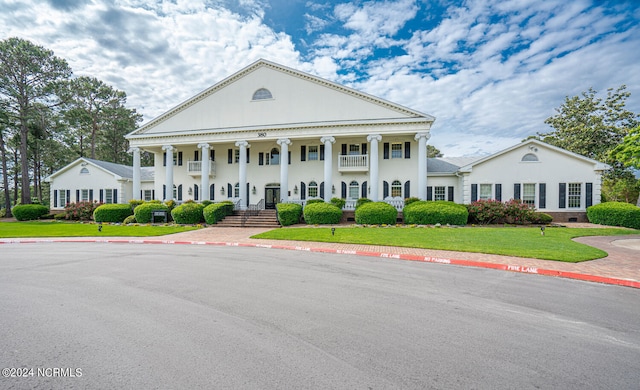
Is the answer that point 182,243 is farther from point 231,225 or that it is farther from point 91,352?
point 91,352

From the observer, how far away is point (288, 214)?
66.8ft

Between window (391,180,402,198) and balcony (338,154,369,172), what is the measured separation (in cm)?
269

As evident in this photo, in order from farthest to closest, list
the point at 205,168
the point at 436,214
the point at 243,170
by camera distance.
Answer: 1. the point at 205,168
2. the point at 243,170
3. the point at 436,214

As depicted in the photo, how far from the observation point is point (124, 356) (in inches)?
133

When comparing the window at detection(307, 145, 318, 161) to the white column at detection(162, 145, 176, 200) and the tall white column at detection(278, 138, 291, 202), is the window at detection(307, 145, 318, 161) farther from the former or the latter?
the white column at detection(162, 145, 176, 200)

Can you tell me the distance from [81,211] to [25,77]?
18.8 m

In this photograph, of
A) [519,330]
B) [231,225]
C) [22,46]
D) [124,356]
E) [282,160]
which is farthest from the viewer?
[22,46]

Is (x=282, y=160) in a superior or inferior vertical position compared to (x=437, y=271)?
superior

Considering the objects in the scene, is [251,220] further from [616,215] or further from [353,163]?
[616,215]

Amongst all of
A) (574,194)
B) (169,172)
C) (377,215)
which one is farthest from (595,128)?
(169,172)

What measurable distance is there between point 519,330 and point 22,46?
154 ft

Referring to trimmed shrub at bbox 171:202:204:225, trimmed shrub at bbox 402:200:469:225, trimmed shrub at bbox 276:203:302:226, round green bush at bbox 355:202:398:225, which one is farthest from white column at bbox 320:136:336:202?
trimmed shrub at bbox 171:202:204:225

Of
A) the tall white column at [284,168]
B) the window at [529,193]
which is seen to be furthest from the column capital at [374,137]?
the window at [529,193]

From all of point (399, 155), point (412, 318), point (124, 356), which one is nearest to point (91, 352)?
point (124, 356)
